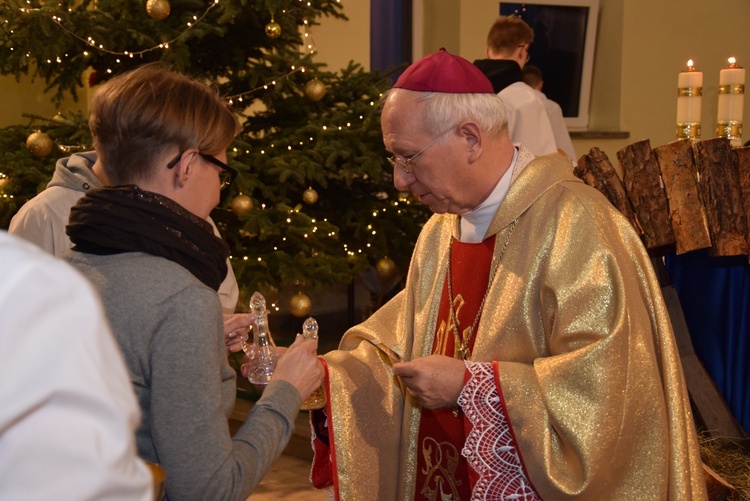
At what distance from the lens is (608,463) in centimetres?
192

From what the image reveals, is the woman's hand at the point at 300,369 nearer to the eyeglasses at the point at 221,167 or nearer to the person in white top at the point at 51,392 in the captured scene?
the eyeglasses at the point at 221,167

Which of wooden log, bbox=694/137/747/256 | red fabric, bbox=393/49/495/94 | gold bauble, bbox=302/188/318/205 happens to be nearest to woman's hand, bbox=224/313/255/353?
red fabric, bbox=393/49/495/94

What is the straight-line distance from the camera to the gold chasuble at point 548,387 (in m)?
1.93

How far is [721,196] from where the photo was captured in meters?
3.00

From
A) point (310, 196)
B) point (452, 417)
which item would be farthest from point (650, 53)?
point (452, 417)

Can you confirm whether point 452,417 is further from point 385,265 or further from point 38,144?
point 38,144

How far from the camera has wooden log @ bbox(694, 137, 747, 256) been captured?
2.96 metres

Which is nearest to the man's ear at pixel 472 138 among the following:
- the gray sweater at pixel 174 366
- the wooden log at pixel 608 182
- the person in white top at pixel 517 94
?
the gray sweater at pixel 174 366

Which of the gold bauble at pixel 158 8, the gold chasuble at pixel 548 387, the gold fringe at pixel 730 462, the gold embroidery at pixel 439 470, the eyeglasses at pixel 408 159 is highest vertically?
the gold bauble at pixel 158 8

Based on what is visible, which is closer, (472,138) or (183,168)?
(183,168)

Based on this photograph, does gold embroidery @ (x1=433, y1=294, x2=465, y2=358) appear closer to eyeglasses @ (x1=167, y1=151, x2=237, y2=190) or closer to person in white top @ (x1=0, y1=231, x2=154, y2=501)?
eyeglasses @ (x1=167, y1=151, x2=237, y2=190)

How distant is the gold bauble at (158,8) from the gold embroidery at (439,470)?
286 cm

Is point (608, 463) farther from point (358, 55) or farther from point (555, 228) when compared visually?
point (358, 55)

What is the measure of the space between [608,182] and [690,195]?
0.29m
